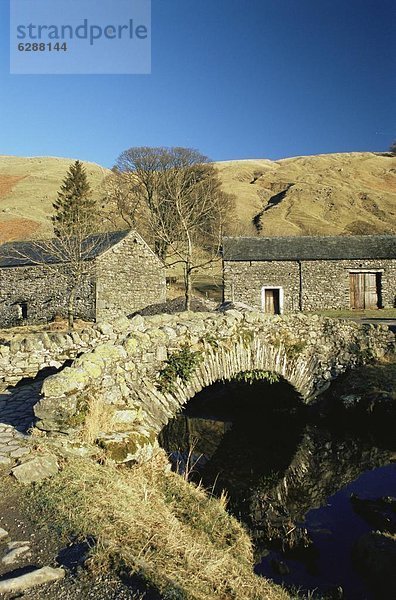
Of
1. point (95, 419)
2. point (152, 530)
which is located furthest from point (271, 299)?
point (152, 530)

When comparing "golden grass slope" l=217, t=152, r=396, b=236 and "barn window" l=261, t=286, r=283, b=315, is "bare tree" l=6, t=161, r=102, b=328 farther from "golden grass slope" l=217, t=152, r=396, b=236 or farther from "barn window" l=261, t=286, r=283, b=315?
"golden grass slope" l=217, t=152, r=396, b=236

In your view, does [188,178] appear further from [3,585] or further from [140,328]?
[3,585]

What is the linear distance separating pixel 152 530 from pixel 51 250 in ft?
65.6

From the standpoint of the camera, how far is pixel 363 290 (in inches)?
1118

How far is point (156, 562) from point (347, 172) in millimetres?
85342

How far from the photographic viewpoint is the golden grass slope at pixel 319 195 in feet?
183

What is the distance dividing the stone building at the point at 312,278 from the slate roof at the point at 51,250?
755 centimetres

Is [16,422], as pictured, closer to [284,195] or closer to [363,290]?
[363,290]

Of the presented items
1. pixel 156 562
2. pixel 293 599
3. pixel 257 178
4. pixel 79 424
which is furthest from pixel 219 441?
pixel 257 178

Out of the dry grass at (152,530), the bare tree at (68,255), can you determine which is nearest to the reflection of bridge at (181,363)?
the dry grass at (152,530)

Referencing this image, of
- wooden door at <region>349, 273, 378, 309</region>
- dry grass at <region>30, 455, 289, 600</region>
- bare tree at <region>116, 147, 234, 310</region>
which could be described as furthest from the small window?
dry grass at <region>30, 455, 289, 600</region>

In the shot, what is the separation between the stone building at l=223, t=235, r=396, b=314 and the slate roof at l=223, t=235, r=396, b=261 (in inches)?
2.5

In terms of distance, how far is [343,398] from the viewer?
10.6 metres

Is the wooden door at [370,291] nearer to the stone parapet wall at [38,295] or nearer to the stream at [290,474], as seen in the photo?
the stone parapet wall at [38,295]
